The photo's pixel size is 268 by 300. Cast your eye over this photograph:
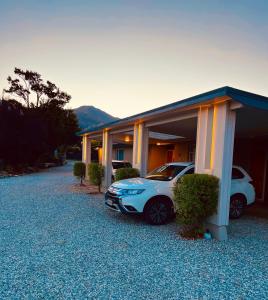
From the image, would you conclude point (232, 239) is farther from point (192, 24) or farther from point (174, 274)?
point (192, 24)

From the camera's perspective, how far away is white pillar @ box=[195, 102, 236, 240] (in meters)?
4.82

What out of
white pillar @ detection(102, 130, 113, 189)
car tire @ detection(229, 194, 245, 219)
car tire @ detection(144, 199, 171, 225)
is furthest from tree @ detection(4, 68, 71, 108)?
car tire @ detection(229, 194, 245, 219)

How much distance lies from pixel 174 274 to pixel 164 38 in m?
9.45

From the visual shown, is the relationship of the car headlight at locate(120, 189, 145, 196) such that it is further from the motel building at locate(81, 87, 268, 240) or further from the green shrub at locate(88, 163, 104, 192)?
the green shrub at locate(88, 163, 104, 192)

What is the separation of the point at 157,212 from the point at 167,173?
141 cm

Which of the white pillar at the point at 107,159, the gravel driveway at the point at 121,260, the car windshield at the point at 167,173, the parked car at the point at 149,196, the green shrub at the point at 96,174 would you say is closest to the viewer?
the gravel driveway at the point at 121,260

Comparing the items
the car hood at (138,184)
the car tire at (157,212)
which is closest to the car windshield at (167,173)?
the car hood at (138,184)

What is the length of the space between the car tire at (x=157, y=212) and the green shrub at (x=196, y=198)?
2.96 ft

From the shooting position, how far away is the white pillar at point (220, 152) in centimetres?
482

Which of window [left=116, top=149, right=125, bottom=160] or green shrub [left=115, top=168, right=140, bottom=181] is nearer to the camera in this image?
green shrub [left=115, top=168, right=140, bottom=181]

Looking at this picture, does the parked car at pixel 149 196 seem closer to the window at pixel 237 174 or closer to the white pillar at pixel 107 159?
the window at pixel 237 174

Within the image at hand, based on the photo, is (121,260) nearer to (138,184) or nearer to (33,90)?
(138,184)

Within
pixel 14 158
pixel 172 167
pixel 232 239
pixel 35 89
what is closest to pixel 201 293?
pixel 232 239

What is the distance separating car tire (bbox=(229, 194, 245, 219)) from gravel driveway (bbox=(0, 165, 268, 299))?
0.40 m
